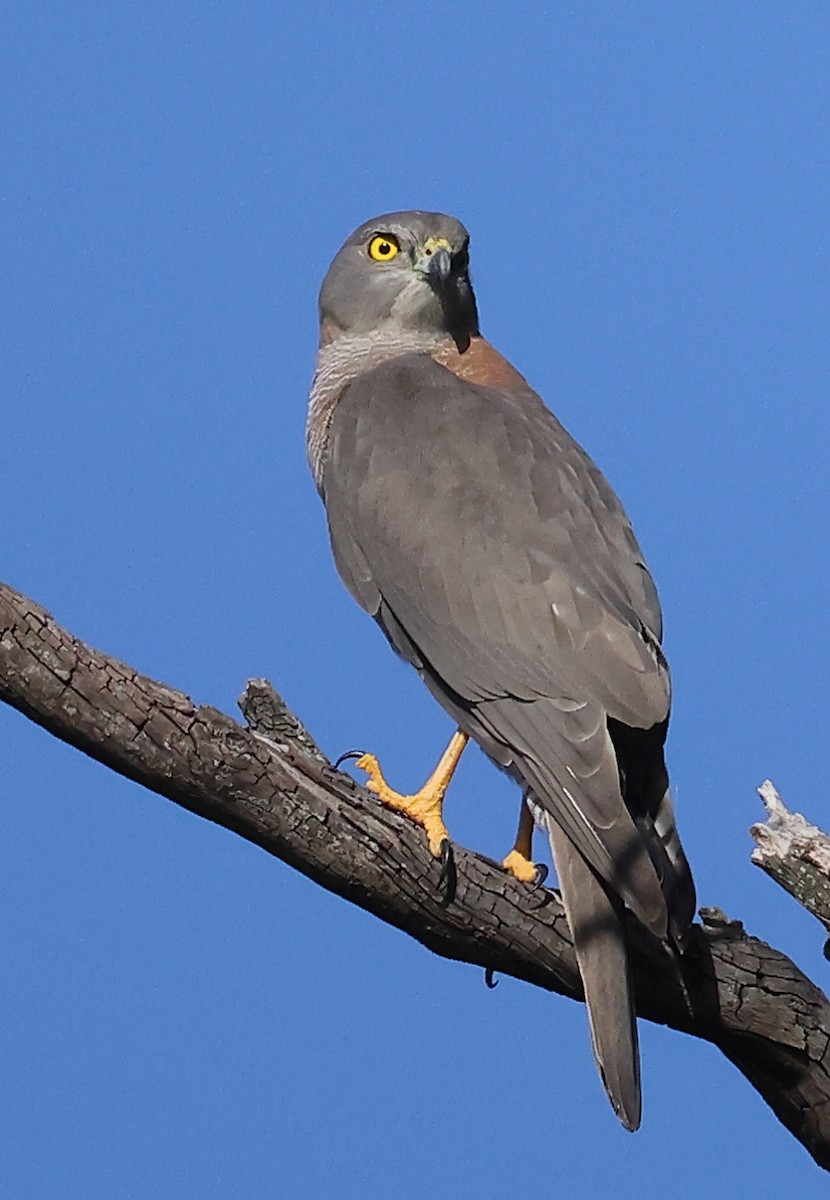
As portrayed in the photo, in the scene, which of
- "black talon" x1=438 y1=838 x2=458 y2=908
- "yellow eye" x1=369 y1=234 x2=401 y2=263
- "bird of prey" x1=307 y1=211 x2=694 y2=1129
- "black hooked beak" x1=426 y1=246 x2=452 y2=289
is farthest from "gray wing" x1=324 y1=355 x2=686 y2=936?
"yellow eye" x1=369 y1=234 x2=401 y2=263

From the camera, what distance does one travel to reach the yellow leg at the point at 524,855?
13.4 feet

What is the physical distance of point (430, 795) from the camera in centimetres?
397

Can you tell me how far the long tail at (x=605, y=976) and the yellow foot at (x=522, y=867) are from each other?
39 centimetres

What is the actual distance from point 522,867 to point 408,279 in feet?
6.57

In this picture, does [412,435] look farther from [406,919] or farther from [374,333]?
[406,919]

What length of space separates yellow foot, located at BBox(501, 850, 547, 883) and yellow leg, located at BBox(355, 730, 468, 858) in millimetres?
249

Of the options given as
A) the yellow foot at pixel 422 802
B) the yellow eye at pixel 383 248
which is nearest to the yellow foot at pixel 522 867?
the yellow foot at pixel 422 802

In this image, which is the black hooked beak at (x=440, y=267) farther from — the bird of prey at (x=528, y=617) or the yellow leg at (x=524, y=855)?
the yellow leg at (x=524, y=855)

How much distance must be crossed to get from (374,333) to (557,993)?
88.5 inches

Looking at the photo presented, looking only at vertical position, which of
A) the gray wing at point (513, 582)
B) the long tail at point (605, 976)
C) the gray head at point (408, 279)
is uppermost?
the gray head at point (408, 279)

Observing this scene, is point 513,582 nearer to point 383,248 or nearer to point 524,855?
point 524,855

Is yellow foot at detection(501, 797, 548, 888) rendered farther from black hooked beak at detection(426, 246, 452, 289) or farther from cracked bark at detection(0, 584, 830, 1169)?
black hooked beak at detection(426, 246, 452, 289)

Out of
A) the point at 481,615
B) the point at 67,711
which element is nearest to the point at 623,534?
the point at 481,615

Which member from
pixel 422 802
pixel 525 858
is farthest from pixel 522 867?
pixel 422 802
